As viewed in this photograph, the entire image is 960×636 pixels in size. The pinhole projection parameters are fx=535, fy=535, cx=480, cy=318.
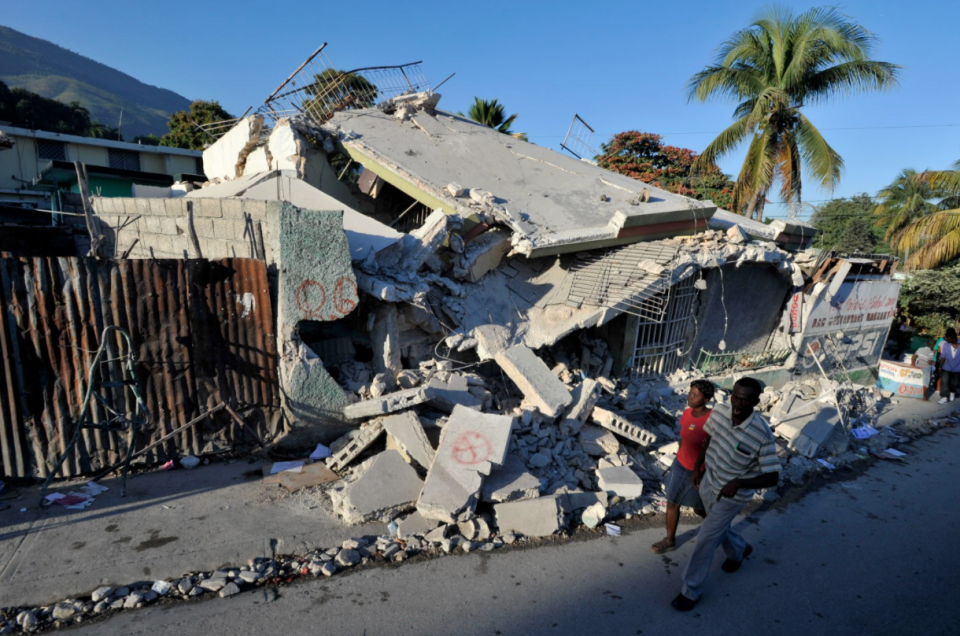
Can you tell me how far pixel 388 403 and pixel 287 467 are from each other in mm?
1150

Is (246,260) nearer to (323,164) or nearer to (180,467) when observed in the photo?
(180,467)

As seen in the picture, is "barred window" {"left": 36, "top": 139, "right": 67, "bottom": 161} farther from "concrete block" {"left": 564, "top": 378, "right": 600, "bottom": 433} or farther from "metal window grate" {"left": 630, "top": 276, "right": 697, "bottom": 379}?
"concrete block" {"left": 564, "top": 378, "right": 600, "bottom": 433}

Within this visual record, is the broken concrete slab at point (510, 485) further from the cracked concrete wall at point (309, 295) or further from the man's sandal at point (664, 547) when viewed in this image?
the cracked concrete wall at point (309, 295)

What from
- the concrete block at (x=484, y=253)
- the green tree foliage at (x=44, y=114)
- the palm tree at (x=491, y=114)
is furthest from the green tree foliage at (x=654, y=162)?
the green tree foliage at (x=44, y=114)

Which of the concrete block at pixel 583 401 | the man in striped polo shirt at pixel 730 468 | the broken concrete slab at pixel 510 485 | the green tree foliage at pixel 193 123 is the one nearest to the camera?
the man in striped polo shirt at pixel 730 468

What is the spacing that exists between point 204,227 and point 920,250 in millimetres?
20269

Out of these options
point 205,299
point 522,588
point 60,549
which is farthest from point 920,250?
point 60,549

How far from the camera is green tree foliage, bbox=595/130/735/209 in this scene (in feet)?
73.4

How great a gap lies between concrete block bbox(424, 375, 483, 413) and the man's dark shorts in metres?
2.06

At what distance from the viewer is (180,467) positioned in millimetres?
5207

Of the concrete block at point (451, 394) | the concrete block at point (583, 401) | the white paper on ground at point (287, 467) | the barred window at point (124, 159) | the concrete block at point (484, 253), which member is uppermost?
the barred window at point (124, 159)

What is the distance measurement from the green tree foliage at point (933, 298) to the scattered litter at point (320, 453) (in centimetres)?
1812

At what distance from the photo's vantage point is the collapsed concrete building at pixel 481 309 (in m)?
5.09

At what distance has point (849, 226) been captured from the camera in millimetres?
36594
